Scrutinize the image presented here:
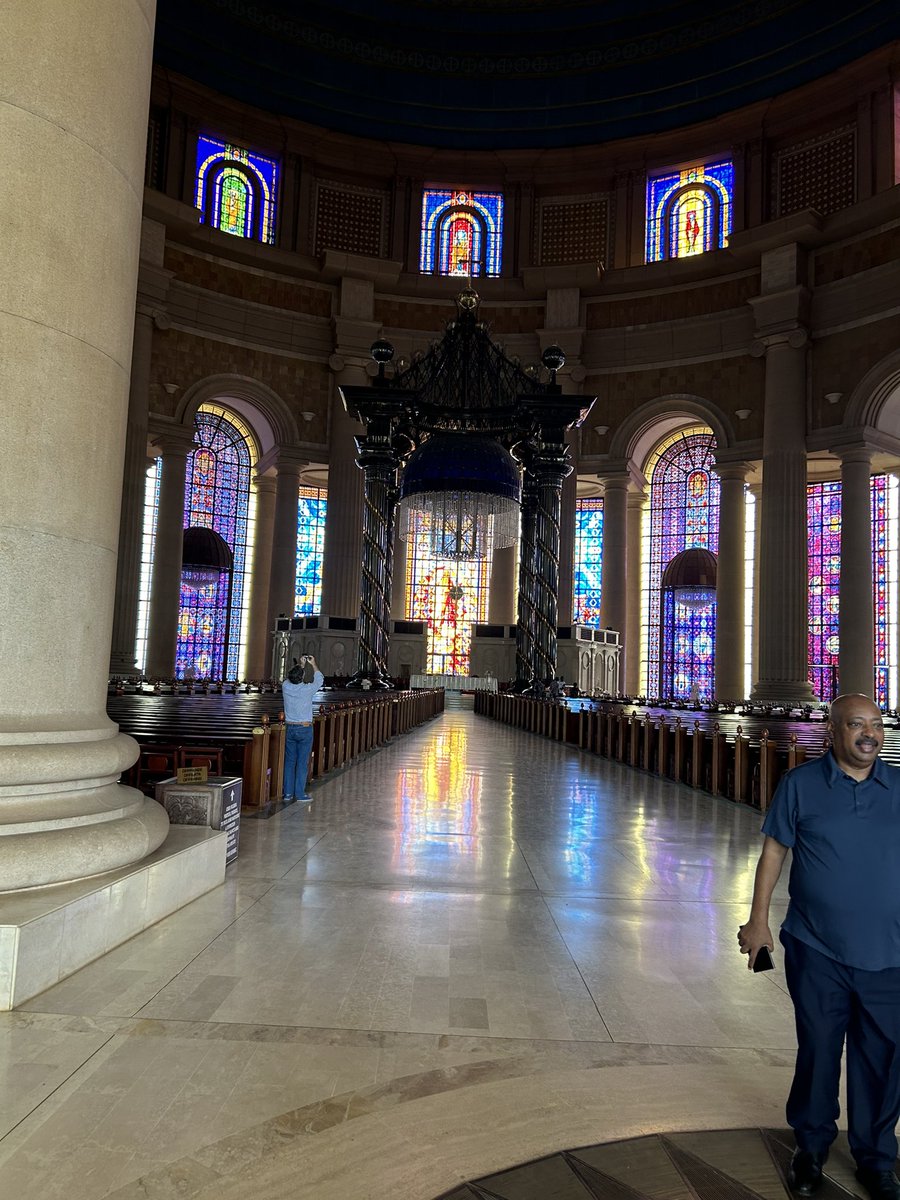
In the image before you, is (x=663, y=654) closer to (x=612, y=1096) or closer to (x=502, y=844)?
(x=502, y=844)

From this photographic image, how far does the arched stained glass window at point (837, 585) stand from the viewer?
28.3 m

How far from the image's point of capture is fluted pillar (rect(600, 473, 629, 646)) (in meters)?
29.2

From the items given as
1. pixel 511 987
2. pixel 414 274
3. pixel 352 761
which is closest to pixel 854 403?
pixel 414 274

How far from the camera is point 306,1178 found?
212cm

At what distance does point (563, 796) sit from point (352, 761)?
11.5 ft

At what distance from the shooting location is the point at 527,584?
67.5 ft

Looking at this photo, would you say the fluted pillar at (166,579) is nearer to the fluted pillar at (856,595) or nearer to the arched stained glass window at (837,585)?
the fluted pillar at (856,595)

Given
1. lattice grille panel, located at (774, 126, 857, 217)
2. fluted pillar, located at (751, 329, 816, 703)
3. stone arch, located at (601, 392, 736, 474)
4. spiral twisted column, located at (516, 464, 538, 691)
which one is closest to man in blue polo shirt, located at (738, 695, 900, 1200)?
spiral twisted column, located at (516, 464, 538, 691)

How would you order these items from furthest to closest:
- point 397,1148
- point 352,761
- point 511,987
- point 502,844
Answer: point 352,761 → point 502,844 → point 511,987 → point 397,1148

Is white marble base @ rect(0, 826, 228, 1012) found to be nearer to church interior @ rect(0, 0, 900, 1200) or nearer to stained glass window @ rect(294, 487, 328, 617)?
church interior @ rect(0, 0, 900, 1200)

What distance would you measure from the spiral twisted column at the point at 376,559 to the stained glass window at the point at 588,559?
1421cm

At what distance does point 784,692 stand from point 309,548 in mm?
17879

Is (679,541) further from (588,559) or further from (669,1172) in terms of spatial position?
(669,1172)

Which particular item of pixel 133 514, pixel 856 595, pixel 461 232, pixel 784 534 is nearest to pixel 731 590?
pixel 784 534
